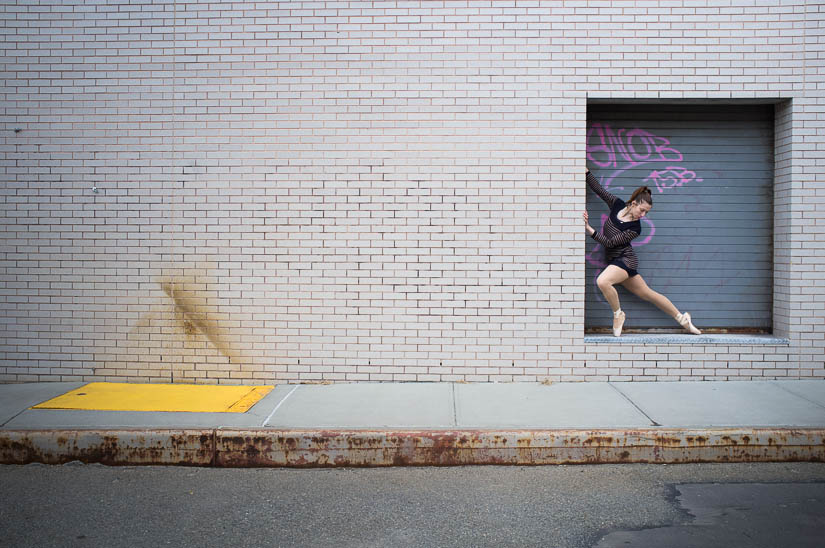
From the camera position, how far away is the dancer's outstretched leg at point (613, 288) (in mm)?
7578

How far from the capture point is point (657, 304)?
7.72m

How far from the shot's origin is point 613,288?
7.64m

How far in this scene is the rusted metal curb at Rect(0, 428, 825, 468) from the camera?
542 centimetres

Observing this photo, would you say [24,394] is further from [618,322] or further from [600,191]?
[600,191]

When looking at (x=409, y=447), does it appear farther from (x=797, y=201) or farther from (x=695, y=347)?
(x=797, y=201)

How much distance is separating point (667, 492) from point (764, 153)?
4743 millimetres

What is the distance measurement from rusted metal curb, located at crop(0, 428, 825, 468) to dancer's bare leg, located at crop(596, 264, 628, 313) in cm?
239

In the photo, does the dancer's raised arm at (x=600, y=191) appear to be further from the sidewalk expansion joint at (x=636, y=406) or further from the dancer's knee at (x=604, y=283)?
the sidewalk expansion joint at (x=636, y=406)

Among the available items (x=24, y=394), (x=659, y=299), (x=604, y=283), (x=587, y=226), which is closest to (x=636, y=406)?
(x=604, y=283)

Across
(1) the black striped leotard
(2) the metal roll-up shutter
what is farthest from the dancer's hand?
(2) the metal roll-up shutter

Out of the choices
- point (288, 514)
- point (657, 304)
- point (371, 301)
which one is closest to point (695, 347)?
point (657, 304)

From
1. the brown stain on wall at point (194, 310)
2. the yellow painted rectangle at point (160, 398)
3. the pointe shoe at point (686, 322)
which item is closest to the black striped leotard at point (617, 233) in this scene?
the pointe shoe at point (686, 322)

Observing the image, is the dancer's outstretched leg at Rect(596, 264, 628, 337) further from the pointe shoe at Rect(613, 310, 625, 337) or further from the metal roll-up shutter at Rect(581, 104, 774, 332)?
the metal roll-up shutter at Rect(581, 104, 774, 332)

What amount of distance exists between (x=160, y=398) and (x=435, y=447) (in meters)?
2.97
